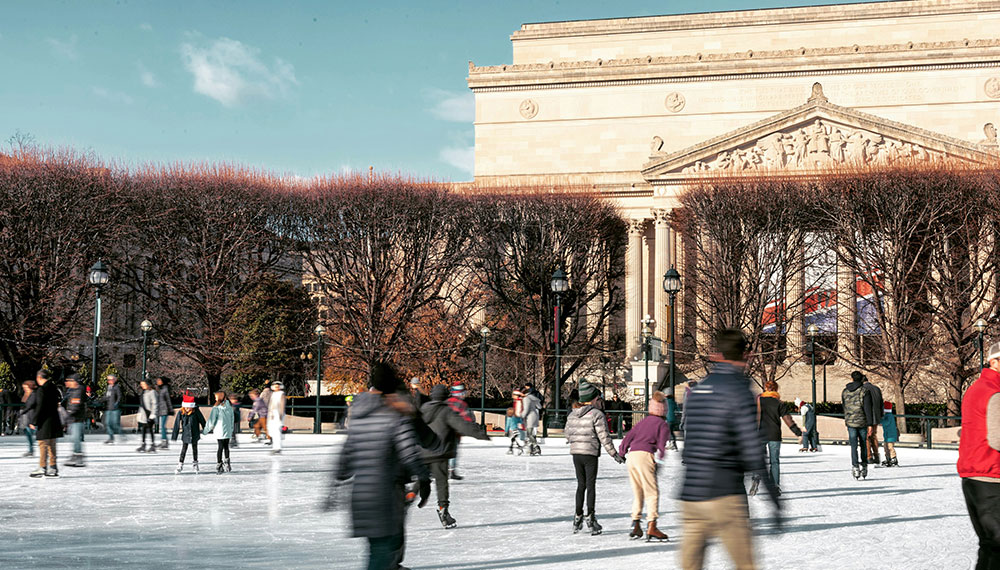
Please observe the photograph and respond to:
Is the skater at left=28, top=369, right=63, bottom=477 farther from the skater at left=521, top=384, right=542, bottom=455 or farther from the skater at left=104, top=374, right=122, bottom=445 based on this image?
the skater at left=521, top=384, right=542, bottom=455

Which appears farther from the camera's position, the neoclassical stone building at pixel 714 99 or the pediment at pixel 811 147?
the neoclassical stone building at pixel 714 99

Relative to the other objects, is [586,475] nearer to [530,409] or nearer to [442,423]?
[442,423]

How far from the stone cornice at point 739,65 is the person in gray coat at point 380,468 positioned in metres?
54.4

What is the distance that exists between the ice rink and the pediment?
30683 mm

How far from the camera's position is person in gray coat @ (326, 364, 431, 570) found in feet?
22.8

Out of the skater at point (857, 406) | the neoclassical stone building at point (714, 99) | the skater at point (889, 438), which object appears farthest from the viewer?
the neoclassical stone building at point (714, 99)

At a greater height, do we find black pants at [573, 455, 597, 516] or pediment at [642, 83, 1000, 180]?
pediment at [642, 83, 1000, 180]

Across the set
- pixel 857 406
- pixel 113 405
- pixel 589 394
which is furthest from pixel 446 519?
pixel 113 405

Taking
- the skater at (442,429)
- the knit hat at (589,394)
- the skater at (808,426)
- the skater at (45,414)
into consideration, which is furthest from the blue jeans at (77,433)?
the skater at (808,426)

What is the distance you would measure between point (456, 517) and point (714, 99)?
48249 millimetres

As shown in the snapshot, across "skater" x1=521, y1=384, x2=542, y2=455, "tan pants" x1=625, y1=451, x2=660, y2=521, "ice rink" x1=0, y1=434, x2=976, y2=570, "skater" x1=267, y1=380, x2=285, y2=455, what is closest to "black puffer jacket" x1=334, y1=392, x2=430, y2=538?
"ice rink" x1=0, y1=434, x2=976, y2=570

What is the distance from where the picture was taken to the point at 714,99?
194ft

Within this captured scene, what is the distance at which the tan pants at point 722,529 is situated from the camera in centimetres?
689

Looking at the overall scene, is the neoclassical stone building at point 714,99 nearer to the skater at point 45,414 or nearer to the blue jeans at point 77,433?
the blue jeans at point 77,433
